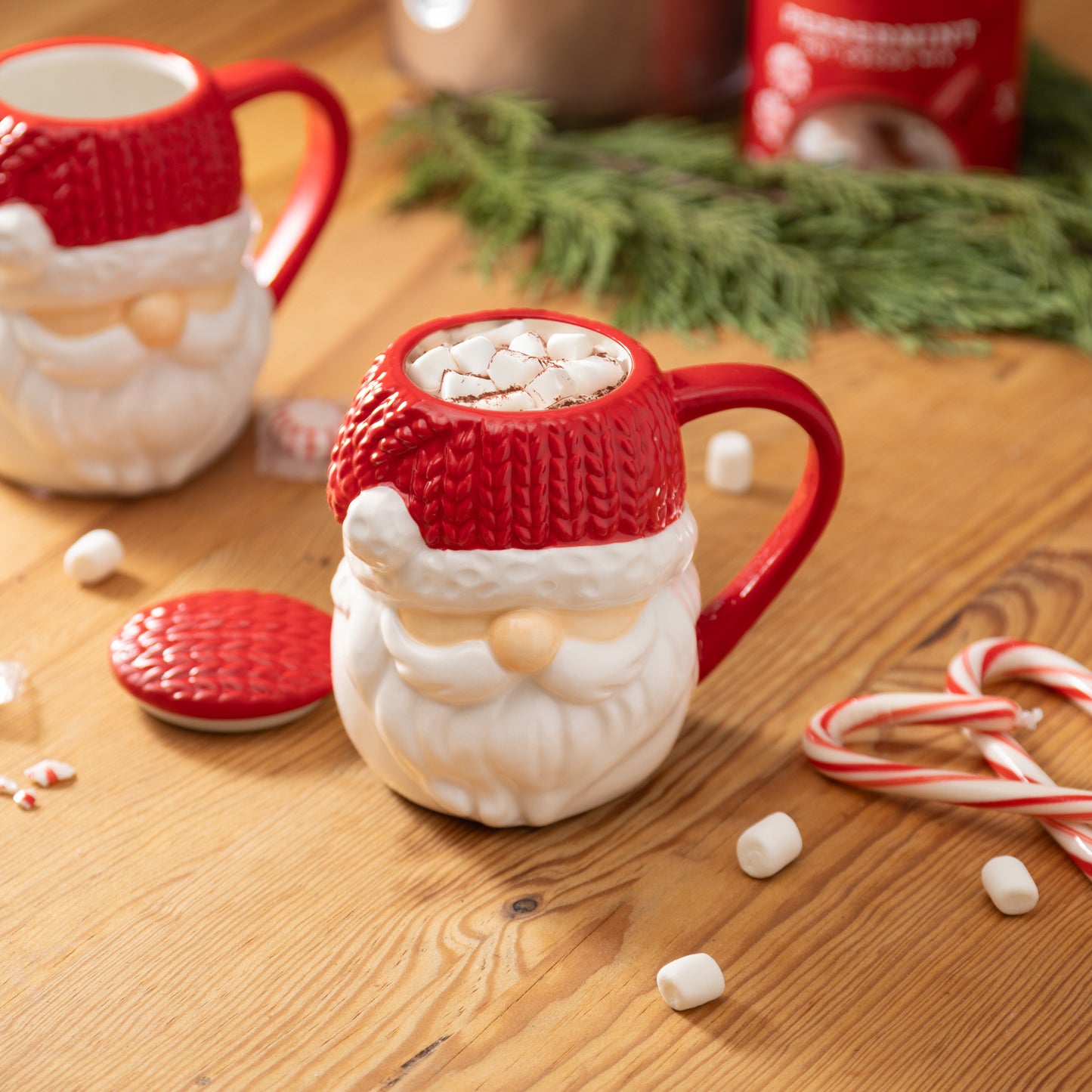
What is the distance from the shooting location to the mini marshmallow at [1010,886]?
94 centimetres

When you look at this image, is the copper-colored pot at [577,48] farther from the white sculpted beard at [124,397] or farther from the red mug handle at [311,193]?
the white sculpted beard at [124,397]

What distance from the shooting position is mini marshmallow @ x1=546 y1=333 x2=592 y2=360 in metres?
0.95

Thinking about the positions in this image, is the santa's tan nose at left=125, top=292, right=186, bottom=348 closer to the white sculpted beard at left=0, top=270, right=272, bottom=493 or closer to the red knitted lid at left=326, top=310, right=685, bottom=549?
the white sculpted beard at left=0, top=270, right=272, bottom=493

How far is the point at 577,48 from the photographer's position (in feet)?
5.83

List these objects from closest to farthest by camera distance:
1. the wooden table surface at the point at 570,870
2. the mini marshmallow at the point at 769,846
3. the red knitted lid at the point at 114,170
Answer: the wooden table surface at the point at 570,870, the mini marshmallow at the point at 769,846, the red knitted lid at the point at 114,170

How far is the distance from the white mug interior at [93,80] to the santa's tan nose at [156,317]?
0.18 meters

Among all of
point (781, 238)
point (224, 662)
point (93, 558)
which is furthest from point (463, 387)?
point (781, 238)

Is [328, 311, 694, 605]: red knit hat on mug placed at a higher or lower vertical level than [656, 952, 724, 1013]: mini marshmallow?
higher

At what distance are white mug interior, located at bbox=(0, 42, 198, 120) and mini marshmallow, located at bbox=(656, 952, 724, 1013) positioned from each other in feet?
2.61

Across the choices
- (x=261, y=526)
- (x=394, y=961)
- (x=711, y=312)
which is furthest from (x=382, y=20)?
(x=394, y=961)

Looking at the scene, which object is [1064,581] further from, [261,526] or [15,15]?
[15,15]

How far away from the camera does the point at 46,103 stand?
129cm

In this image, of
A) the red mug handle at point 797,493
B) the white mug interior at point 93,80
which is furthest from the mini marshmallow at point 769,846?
the white mug interior at point 93,80

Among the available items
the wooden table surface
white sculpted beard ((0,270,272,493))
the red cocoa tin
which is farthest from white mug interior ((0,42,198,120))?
the red cocoa tin
